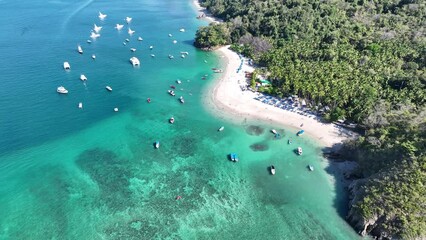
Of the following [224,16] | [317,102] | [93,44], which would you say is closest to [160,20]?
[224,16]

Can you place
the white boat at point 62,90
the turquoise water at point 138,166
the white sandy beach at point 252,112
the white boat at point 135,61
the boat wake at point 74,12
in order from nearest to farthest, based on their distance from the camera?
the turquoise water at point 138,166, the white sandy beach at point 252,112, the white boat at point 62,90, the white boat at point 135,61, the boat wake at point 74,12

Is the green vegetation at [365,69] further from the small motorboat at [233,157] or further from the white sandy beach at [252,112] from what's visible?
the small motorboat at [233,157]

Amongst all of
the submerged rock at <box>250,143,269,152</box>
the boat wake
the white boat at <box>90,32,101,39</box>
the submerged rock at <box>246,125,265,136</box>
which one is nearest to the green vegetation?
the submerged rock at <box>246,125,265,136</box>

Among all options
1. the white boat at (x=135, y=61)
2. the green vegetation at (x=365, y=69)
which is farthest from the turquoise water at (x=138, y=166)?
the green vegetation at (x=365, y=69)

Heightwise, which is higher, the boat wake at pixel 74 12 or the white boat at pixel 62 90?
the white boat at pixel 62 90

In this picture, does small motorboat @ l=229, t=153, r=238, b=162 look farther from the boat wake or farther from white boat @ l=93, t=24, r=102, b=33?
the boat wake
